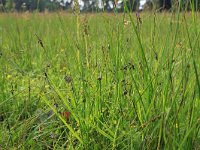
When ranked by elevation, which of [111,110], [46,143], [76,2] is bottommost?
[46,143]

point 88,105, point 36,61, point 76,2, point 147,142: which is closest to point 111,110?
point 88,105

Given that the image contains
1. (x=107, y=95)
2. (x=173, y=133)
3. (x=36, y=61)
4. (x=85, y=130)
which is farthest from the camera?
(x=36, y=61)

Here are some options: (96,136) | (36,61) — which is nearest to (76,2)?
(96,136)

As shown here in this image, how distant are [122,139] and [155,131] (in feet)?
0.36

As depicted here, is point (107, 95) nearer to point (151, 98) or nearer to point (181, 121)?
point (151, 98)

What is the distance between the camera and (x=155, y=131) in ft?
3.29

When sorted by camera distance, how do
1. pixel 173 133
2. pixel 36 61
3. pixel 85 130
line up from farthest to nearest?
1. pixel 36 61
2. pixel 85 130
3. pixel 173 133

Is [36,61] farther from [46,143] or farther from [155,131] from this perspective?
[155,131]

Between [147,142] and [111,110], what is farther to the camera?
[111,110]

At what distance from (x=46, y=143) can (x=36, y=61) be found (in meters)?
1.63

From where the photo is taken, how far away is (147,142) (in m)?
0.97

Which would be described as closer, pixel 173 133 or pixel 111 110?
pixel 173 133

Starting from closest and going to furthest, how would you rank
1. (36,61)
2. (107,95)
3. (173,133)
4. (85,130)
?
(173,133) → (85,130) → (107,95) → (36,61)

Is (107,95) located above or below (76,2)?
below
